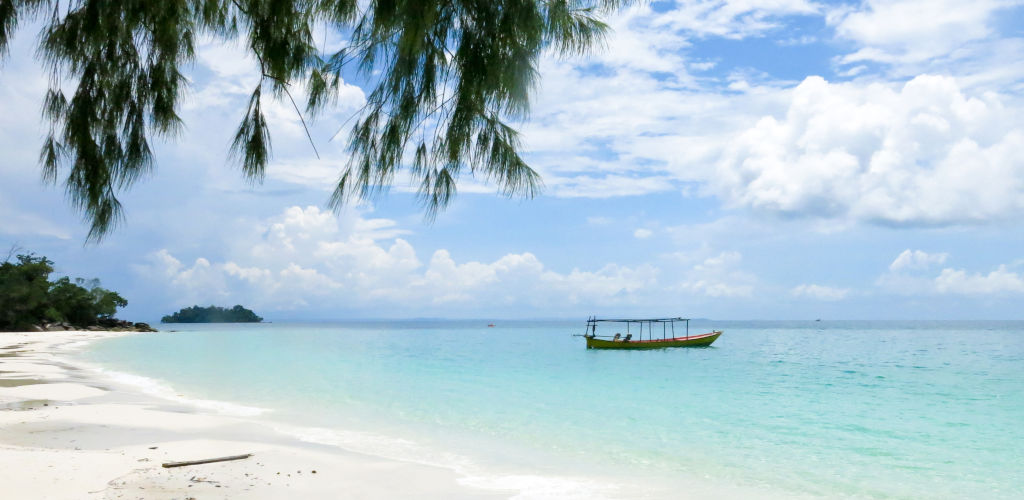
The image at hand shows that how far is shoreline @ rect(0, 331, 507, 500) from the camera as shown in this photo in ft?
15.9

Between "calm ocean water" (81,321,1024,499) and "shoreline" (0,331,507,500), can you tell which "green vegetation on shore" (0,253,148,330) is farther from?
"shoreline" (0,331,507,500)

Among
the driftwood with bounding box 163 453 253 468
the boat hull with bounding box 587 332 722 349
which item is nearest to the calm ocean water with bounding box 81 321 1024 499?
the driftwood with bounding box 163 453 253 468

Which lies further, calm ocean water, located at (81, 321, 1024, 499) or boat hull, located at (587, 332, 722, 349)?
boat hull, located at (587, 332, 722, 349)

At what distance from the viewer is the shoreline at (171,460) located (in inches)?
191

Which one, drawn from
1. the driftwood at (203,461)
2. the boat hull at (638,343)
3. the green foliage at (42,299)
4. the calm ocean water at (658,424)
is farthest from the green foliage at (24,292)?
the driftwood at (203,461)

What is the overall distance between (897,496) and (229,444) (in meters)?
7.27

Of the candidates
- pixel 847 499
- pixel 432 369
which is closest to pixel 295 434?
pixel 847 499

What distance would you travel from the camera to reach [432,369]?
2420cm

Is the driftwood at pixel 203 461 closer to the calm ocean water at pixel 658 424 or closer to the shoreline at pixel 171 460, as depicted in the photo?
the shoreline at pixel 171 460

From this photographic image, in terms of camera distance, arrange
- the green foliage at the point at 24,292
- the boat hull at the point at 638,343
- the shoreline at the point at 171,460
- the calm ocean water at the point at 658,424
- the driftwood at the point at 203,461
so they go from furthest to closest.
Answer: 1. the green foliage at the point at 24,292
2. the boat hull at the point at 638,343
3. the calm ocean water at the point at 658,424
4. the driftwood at the point at 203,461
5. the shoreline at the point at 171,460

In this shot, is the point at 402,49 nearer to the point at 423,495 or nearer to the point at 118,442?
the point at 423,495

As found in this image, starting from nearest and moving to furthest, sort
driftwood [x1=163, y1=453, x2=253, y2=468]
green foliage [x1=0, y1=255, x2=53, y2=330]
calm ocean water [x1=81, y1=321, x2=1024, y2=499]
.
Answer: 1. driftwood [x1=163, y1=453, x2=253, y2=468]
2. calm ocean water [x1=81, y1=321, x2=1024, y2=499]
3. green foliage [x1=0, y1=255, x2=53, y2=330]

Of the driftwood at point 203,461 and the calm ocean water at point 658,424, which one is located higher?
the driftwood at point 203,461

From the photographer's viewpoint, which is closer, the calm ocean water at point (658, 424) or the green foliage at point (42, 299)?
the calm ocean water at point (658, 424)
